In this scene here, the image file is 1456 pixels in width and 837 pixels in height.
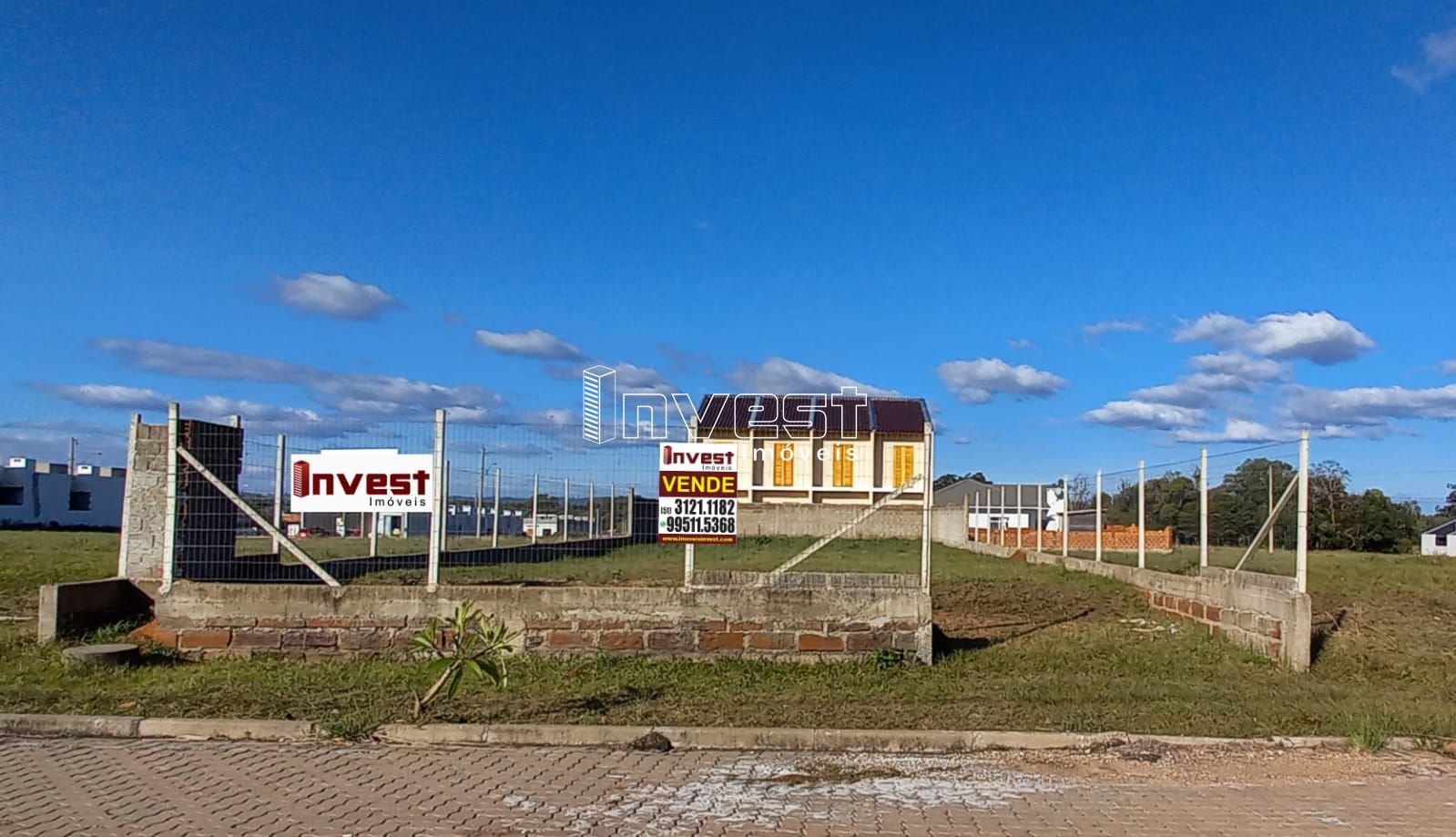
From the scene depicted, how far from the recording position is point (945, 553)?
32.5 metres

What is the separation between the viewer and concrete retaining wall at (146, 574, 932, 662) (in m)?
11.2

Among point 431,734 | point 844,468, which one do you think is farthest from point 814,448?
point 431,734

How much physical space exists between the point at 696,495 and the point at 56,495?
6973 centimetres

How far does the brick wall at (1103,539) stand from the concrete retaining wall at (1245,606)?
1.72ft

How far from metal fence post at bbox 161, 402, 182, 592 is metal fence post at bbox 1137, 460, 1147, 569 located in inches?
464

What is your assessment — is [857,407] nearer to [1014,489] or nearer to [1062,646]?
[1014,489]

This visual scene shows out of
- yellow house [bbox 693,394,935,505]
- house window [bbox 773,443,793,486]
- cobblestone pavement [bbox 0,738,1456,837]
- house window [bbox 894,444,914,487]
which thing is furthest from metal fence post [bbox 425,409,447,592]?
house window [bbox 773,443,793,486]

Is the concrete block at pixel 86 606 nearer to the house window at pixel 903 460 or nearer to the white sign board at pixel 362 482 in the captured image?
the white sign board at pixel 362 482

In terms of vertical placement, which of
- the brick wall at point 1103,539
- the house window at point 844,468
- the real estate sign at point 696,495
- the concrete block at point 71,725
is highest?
the house window at point 844,468

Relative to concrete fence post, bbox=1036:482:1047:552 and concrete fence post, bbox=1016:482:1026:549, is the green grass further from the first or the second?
concrete fence post, bbox=1016:482:1026:549

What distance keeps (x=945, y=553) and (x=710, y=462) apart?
2181 centimetres

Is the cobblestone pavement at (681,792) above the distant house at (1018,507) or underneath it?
underneath

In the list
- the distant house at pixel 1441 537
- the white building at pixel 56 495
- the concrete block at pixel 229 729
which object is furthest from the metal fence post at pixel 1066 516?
the white building at pixel 56 495

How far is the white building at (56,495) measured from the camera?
67.2 m
